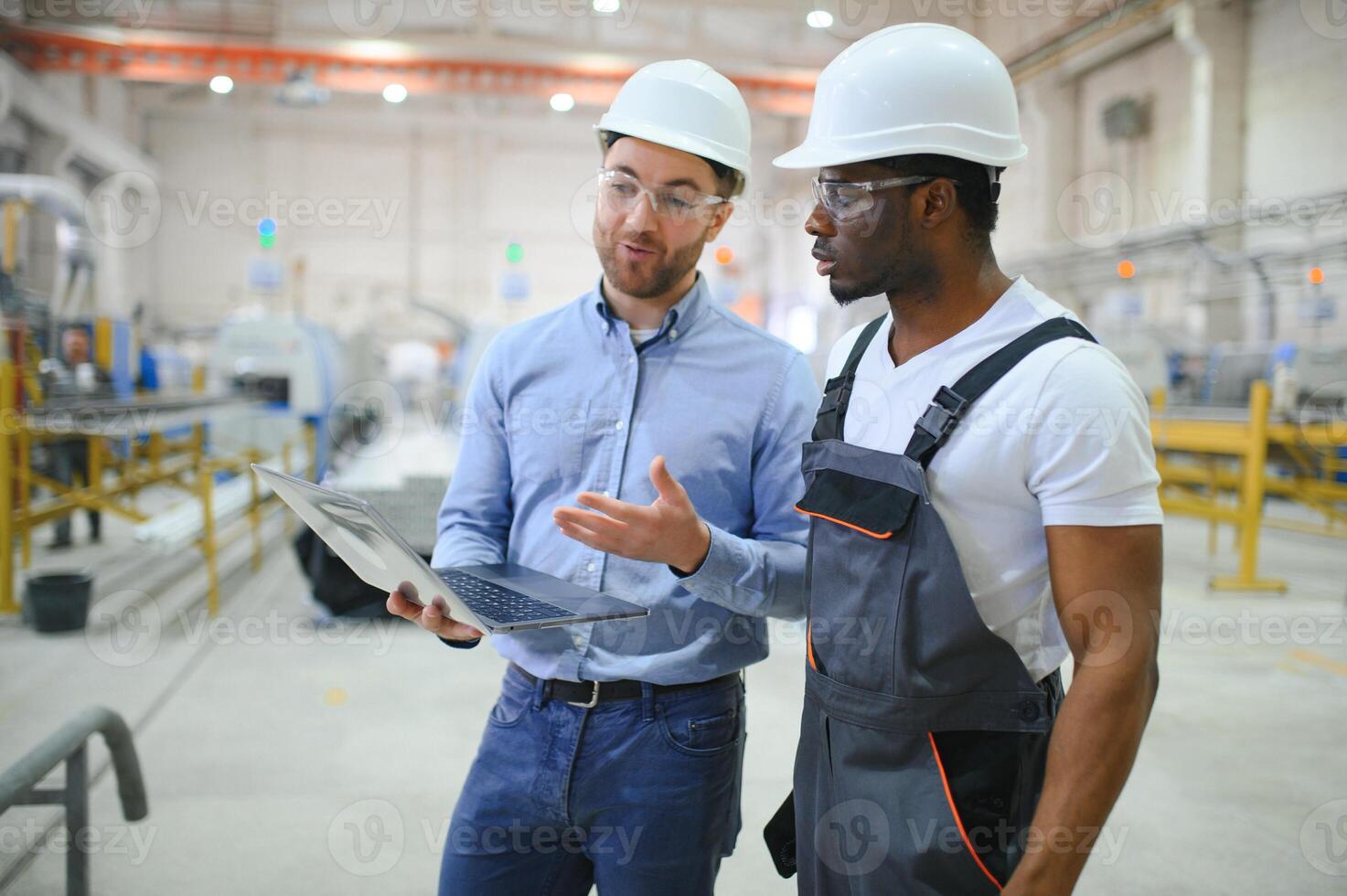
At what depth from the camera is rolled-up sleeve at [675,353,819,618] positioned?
1245 millimetres

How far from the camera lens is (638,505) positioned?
1.25 meters

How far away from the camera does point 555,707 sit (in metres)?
1.36

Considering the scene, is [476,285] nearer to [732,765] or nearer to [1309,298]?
→ [1309,298]

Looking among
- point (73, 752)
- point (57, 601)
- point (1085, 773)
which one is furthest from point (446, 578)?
point (57, 601)

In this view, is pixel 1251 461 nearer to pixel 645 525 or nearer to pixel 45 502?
pixel 645 525

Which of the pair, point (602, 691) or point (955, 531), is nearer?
point (955, 531)

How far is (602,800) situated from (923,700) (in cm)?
54

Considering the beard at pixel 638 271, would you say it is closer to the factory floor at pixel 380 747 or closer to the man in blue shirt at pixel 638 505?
the man in blue shirt at pixel 638 505

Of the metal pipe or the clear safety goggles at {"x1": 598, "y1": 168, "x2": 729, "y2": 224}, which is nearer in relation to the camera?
the clear safety goggles at {"x1": 598, "y1": 168, "x2": 729, "y2": 224}

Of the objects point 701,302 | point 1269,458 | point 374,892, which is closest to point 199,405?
point 374,892

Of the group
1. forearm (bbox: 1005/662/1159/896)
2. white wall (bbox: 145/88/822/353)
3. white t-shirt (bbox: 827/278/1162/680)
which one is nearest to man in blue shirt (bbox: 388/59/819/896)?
white t-shirt (bbox: 827/278/1162/680)

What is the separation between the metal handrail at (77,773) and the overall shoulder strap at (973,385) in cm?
195

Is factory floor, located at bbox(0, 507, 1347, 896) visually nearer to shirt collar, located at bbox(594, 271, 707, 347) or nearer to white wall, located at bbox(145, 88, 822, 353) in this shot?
shirt collar, located at bbox(594, 271, 707, 347)

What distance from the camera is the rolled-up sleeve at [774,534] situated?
1245 mm
